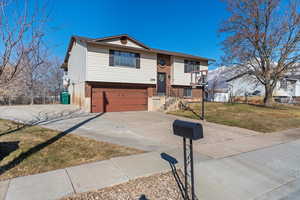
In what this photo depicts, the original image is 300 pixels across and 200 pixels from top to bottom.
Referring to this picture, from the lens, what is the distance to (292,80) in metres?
29.2

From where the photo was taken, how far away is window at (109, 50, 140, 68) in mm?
13002

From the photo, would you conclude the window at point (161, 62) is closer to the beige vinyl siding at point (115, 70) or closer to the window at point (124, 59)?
the beige vinyl siding at point (115, 70)

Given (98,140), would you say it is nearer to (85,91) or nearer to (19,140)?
(19,140)

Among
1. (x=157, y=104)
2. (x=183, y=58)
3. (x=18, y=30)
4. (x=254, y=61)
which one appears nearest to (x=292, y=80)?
(x=254, y=61)

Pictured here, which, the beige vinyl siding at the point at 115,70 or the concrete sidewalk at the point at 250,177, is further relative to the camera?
the beige vinyl siding at the point at 115,70

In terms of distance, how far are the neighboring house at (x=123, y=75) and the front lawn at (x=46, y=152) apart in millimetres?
7365

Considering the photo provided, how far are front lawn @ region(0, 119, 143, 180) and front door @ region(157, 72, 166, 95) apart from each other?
37.8 feet

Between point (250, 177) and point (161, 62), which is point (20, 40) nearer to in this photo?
point (250, 177)

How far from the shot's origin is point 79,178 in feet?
9.29

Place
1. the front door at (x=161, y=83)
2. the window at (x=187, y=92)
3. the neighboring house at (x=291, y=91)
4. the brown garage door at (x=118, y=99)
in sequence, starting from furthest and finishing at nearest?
the neighboring house at (x=291, y=91), the window at (x=187, y=92), the front door at (x=161, y=83), the brown garage door at (x=118, y=99)

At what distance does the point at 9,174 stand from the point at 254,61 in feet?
64.4

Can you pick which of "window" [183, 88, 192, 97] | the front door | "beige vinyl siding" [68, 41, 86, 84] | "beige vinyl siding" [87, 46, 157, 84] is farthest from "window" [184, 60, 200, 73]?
"beige vinyl siding" [68, 41, 86, 84]

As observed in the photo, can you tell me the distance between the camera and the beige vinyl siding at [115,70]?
39.8 feet

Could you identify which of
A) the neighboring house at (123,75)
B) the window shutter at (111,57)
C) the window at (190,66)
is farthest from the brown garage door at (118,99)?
the window at (190,66)
